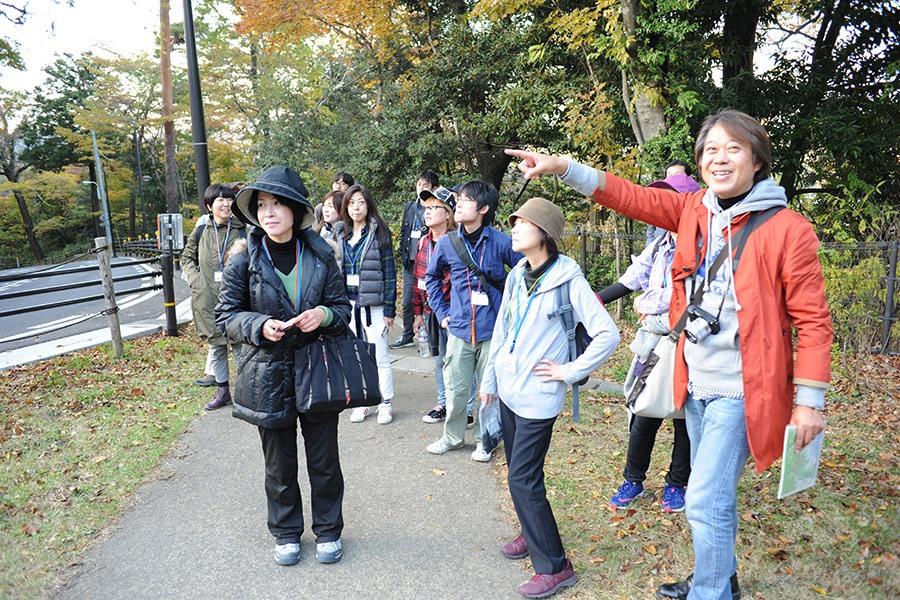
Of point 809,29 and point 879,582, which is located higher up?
point 809,29

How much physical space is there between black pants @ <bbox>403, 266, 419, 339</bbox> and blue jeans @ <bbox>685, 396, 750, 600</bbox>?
15.0 ft

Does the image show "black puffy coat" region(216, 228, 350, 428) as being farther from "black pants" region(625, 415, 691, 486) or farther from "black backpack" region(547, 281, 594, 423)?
"black pants" region(625, 415, 691, 486)

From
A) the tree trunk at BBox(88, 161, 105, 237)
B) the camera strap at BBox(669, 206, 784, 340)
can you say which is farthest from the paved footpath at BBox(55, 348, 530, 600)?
the tree trunk at BBox(88, 161, 105, 237)

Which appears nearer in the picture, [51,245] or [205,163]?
[205,163]

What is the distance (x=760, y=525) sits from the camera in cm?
362

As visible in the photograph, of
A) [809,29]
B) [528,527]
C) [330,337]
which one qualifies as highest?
[809,29]

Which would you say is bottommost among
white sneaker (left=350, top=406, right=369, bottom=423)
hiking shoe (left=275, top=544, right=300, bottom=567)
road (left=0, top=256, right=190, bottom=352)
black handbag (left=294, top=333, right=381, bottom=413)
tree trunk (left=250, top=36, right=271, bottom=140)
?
hiking shoe (left=275, top=544, right=300, bottom=567)

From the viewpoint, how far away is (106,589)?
125 inches

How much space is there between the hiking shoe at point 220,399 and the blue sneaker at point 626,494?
3.81 meters

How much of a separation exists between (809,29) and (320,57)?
52.2 feet

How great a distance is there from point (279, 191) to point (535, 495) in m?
1.94

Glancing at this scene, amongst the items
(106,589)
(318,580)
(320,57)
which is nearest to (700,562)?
(318,580)

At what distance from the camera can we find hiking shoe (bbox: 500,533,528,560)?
3.38 m

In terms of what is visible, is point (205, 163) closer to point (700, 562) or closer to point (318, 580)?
point (318, 580)
